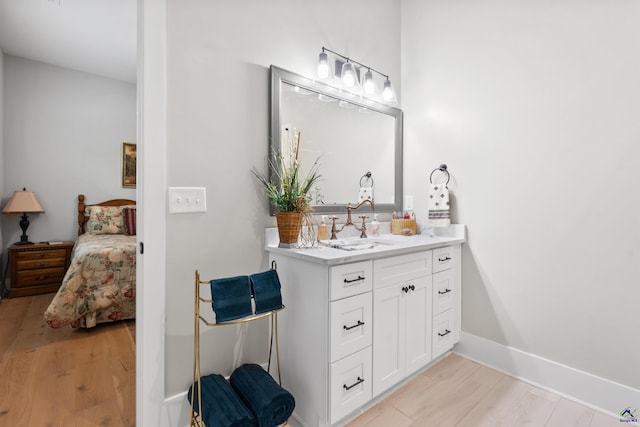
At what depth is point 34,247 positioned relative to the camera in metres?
3.68

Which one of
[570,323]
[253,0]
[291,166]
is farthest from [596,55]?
[253,0]

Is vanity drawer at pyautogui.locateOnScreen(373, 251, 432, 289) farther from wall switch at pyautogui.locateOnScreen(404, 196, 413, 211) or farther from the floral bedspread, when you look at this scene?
the floral bedspread

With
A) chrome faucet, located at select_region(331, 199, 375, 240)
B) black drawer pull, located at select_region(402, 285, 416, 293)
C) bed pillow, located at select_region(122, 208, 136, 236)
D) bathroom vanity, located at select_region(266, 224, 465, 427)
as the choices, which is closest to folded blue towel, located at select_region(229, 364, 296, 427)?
bathroom vanity, located at select_region(266, 224, 465, 427)

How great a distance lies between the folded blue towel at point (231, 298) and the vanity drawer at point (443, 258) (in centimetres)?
123

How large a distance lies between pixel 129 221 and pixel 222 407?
12.2 ft

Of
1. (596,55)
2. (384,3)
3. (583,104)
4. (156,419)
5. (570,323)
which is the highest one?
(384,3)

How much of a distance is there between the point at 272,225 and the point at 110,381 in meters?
1.45

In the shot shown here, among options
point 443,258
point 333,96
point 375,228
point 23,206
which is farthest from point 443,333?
point 23,206

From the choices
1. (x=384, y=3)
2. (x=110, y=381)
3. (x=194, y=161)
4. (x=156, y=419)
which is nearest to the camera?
(x=156, y=419)

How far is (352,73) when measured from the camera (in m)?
2.12

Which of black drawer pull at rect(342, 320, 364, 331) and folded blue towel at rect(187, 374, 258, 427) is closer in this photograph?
folded blue towel at rect(187, 374, 258, 427)

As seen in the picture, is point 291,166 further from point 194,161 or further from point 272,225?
point 194,161

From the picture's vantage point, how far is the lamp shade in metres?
3.57

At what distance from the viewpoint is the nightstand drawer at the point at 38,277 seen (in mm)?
3588
